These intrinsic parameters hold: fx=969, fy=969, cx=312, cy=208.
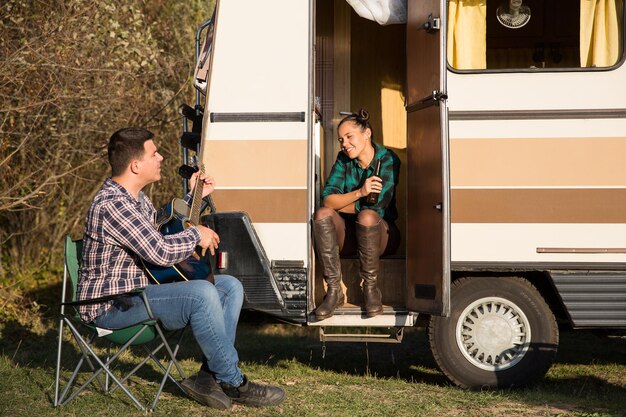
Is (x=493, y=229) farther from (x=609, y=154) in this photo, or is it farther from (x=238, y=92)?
(x=238, y=92)

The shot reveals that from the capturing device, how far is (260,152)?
19.7ft

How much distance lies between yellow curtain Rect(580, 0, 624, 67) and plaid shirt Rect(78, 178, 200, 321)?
105 inches

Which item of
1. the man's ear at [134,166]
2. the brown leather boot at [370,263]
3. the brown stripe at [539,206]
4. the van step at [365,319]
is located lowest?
the van step at [365,319]

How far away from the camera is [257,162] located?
6012mm

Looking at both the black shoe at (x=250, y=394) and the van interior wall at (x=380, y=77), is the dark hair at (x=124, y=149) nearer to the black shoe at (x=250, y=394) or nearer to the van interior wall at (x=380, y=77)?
the black shoe at (x=250, y=394)

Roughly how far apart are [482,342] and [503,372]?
22 cm

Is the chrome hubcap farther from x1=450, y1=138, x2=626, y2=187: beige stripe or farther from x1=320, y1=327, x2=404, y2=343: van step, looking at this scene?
x1=450, y1=138, x2=626, y2=187: beige stripe

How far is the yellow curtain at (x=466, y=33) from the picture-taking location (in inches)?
236

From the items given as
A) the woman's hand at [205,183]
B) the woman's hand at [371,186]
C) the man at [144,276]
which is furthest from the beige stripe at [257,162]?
the man at [144,276]

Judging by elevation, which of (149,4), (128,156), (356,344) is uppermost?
(149,4)

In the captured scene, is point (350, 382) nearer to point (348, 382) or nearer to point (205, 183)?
point (348, 382)

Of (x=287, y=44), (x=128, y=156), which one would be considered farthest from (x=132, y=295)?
(x=287, y=44)

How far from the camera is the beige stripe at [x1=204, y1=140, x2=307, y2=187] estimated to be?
5.98 metres

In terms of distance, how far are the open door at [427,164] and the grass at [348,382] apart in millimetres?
603
